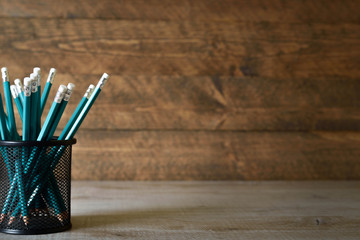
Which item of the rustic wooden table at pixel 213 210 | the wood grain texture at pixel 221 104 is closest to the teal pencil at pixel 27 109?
the rustic wooden table at pixel 213 210

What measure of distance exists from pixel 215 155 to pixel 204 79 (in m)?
Answer: 0.19

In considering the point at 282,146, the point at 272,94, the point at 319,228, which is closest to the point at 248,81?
the point at 272,94

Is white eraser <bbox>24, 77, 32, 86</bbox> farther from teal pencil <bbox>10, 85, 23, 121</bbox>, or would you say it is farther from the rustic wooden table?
the rustic wooden table

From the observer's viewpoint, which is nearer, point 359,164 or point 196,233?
point 196,233

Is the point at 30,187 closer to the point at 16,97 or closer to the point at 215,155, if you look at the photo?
the point at 16,97

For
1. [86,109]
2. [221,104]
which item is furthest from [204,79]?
[86,109]

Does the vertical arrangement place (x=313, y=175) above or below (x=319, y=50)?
below

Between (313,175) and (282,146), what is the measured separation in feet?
0.37

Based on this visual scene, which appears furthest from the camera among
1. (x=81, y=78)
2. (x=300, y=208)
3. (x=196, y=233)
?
(x=81, y=78)

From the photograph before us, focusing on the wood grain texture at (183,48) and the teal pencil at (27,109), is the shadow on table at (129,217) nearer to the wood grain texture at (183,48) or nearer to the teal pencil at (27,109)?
the teal pencil at (27,109)

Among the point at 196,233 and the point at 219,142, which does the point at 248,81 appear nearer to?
the point at 219,142

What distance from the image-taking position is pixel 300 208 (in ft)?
2.81

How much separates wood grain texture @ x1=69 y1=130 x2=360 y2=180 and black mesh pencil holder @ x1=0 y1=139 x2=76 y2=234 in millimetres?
503

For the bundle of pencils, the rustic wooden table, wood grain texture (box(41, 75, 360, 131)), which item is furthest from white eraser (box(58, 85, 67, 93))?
wood grain texture (box(41, 75, 360, 131))
